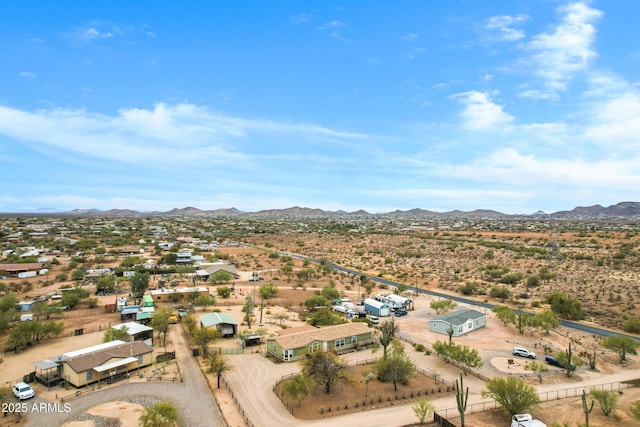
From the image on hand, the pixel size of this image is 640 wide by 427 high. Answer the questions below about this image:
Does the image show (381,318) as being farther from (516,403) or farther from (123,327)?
(123,327)

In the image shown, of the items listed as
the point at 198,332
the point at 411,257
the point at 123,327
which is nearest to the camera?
the point at 198,332

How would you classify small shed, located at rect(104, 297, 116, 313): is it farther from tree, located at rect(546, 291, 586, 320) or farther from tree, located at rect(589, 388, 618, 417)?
tree, located at rect(546, 291, 586, 320)

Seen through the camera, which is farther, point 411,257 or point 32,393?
point 411,257

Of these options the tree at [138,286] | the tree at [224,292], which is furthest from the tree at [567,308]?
the tree at [138,286]

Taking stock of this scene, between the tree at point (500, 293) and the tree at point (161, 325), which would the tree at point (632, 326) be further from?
the tree at point (161, 325)

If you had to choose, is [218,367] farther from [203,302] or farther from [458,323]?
[458,323]

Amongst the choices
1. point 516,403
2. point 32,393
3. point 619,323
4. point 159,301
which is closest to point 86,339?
point 32,393
